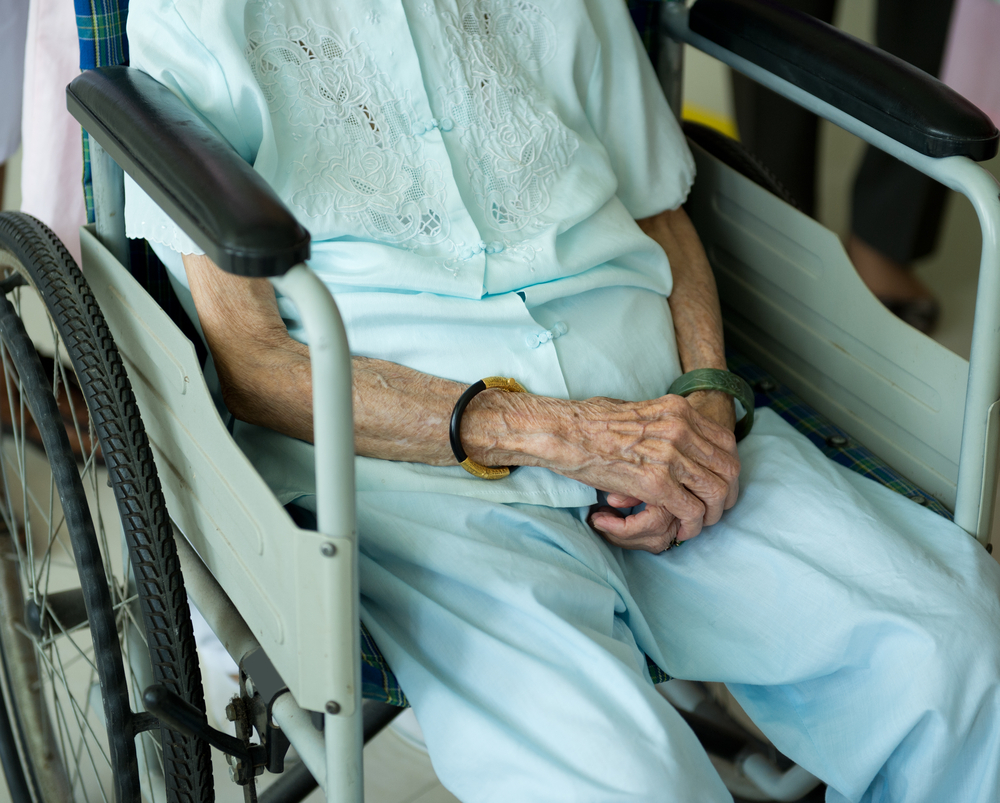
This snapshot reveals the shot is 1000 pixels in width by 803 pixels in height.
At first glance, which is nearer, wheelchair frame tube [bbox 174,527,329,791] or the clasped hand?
wheelchair frame tube [bbox 174,527,329,791]

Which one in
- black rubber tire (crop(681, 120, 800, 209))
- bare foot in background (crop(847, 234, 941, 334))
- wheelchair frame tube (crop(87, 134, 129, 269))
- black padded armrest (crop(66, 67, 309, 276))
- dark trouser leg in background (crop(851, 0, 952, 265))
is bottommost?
bare foot in background (crop(847, 234, 941, 334))

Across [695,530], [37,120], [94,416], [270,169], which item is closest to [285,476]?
[94,416]

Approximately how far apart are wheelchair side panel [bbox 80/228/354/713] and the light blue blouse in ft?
0.27

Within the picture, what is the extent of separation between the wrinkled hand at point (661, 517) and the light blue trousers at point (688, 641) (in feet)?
0.07

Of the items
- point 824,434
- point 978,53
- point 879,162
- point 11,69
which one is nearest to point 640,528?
point 824,434

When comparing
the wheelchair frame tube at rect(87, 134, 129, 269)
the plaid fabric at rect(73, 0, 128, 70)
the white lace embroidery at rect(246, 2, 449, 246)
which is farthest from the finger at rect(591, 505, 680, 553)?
the plaid fabric at rect(73, 0, 128, 70)

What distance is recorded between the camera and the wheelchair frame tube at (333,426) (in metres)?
0.63

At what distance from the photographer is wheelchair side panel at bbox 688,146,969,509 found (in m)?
1.11

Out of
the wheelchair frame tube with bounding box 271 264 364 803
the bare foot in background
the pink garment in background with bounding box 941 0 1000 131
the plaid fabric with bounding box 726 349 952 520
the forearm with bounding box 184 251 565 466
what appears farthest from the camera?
the bare foot in background

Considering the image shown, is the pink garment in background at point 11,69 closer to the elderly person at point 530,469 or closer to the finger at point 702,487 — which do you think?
the elderly person at point 530,469

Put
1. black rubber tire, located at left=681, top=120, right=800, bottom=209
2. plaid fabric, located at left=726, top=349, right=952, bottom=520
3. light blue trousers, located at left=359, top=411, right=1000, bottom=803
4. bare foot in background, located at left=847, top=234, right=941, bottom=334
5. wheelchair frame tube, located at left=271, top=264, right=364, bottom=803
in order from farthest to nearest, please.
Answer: bare foot in background, located at left=847, top=234, right=941, bottom=334 → black rubber tire, located at left=681, top=120, right=800, bottom=209 → plaid fabric, located at left=726, top=349, right=952, bottom=520 → light blue trousers, located at left=359, top=411, right=1000, bottom=803 → wheelchair frame tube, located at left=271, top=264, right=364, bottom=803

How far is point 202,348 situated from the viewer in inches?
44.5

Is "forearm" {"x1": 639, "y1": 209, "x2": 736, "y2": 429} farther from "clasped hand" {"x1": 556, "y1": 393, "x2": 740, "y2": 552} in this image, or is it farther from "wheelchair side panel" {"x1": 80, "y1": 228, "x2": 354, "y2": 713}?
"wheelchair side panel" {"x1": 80, "y1": 228, "x2": 354, "y2": 713}

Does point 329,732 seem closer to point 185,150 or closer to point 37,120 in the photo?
point 185,150
